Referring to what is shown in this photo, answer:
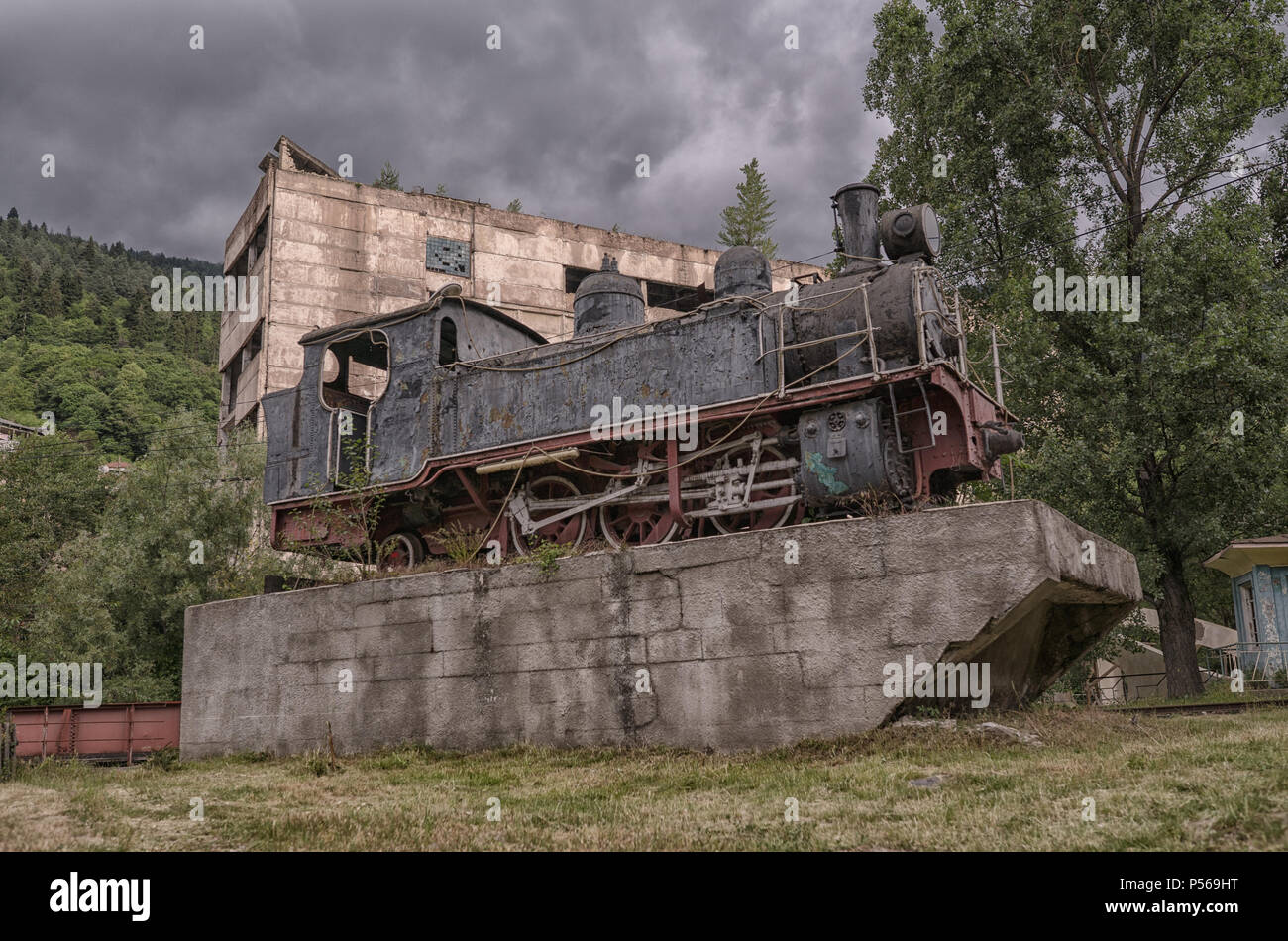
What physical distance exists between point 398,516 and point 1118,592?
8734 millimetres

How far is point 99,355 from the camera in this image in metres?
Answer: 79.1

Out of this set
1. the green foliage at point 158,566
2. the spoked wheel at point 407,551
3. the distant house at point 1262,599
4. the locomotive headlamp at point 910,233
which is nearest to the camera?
the locomotive headlamp at point 910,233

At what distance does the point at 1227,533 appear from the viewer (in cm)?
1611

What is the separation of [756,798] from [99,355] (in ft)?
280

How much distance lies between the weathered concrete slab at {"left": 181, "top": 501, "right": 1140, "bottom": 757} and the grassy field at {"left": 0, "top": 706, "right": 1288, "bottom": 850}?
46 centimetres

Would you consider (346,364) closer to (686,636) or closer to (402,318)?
(402,318)

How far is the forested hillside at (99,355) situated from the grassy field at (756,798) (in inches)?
1941

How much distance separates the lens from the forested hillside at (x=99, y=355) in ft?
227

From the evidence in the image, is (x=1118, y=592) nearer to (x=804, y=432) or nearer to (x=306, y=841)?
(x=804, y=432)

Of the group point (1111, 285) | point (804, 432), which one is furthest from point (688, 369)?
point (1111, 285)

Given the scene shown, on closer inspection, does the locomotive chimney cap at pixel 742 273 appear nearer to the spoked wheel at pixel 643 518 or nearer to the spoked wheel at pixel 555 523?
the spoked wheel at pixel 643 518

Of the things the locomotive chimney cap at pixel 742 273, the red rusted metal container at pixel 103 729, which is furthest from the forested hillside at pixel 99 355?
the locomotive chimney cap at pixel 742 273

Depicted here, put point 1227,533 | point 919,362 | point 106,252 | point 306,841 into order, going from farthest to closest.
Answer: point 106,252, point 1227,533, point 919,362, point 306,841

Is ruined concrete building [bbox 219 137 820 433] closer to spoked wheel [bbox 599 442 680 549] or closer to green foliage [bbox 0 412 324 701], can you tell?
green foliage [bbox 0 412 324 701]
